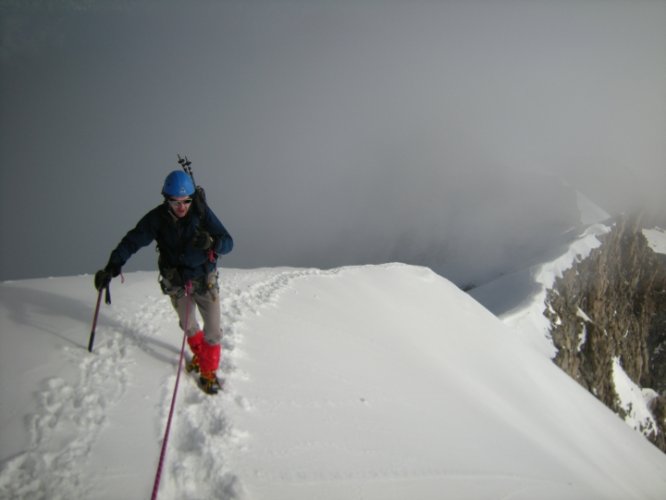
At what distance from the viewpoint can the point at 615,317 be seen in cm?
4384

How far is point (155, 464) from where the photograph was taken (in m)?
3.16

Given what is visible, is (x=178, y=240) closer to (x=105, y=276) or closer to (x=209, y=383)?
(x=105, y=276)

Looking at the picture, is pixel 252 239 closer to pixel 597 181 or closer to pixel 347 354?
pixel 597 181

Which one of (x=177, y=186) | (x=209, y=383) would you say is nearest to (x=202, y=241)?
(x=177, y=186)

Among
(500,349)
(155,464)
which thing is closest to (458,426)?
(155,464)

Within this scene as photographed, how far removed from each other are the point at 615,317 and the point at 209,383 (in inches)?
2177

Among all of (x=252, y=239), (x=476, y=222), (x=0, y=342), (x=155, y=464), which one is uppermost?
(x=252, y=239)

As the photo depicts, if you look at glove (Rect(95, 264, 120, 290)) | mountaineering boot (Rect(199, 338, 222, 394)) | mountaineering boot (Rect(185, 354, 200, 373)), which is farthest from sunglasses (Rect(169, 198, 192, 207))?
mountaineering boot (Rect(185, 354, 200, 373))

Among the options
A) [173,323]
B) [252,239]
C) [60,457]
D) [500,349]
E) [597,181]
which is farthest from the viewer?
[252,239]

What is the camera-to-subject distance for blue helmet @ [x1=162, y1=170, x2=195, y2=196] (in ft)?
12.4

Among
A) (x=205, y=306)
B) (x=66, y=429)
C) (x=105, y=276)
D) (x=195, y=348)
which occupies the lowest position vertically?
(x=66, y=429)

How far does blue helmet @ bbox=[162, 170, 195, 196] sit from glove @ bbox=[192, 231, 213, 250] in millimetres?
485

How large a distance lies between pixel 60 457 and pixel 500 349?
436 inches

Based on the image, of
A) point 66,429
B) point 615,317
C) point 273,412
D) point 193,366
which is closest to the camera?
point 66,429
